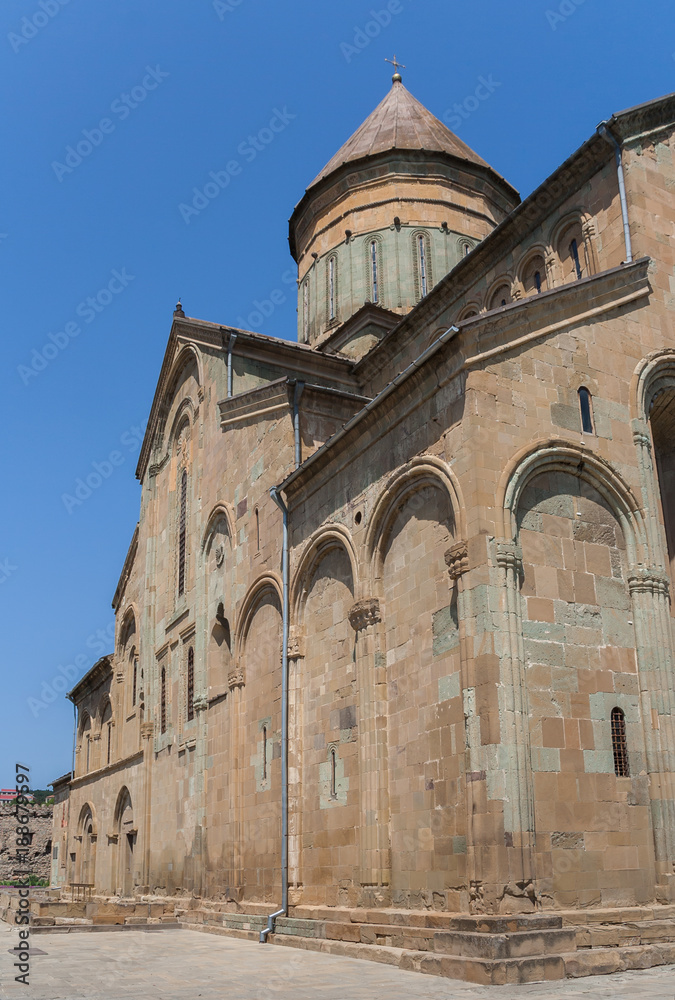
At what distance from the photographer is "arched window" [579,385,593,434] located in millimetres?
12133

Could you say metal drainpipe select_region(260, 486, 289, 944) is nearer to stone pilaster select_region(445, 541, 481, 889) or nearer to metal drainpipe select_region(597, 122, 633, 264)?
stone pilaster select_region(445, 541, 481, 889)

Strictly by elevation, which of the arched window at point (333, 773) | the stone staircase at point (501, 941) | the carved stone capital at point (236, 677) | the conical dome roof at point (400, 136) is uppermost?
the conical dome roof at point (400, 136)

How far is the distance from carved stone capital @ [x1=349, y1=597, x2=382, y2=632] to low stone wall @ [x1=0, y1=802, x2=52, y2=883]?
3682cm

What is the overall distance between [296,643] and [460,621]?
5244 mm

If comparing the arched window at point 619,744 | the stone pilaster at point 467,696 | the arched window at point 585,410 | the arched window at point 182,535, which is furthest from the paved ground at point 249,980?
the arched window at point 182,535

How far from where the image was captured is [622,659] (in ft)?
37.6

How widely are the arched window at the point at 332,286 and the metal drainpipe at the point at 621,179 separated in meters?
11.8

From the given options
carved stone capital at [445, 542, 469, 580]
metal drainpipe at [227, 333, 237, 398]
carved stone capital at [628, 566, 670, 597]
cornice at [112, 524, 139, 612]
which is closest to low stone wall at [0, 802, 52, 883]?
cornice at [112, 524, 139, 612]

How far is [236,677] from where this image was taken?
17781mm

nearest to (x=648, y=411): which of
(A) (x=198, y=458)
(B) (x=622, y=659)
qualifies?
(B) (x=622, y=659)

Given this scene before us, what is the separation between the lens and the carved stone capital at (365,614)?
43.6 feet

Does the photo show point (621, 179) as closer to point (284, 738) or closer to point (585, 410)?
point (585, 410)

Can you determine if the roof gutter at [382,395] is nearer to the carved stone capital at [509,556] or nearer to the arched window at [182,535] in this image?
the carved stone capital at [509,556]

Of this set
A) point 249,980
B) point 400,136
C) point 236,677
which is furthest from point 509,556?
point 400,136
